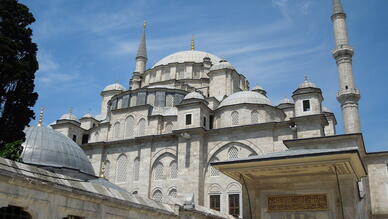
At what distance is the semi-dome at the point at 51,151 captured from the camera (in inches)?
549

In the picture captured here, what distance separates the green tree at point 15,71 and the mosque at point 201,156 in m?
1.79

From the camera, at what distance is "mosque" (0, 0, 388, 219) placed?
730 cm

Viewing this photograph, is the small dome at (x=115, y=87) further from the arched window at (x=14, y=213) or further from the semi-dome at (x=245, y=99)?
the arched window at (x=14, y=213)

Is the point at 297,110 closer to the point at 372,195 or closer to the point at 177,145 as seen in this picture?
the point at 372,195

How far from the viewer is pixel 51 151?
14.4m

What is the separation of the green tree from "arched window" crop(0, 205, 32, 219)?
581 cm

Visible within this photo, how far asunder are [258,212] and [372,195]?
39.5ft

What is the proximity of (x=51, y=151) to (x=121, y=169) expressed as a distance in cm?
1078

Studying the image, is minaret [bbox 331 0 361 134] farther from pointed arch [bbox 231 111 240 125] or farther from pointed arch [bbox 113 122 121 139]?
pointed arch [bbox 113 122 121 139]

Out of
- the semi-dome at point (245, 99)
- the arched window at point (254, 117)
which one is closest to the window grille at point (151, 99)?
the semi-dome at point (245, 99)

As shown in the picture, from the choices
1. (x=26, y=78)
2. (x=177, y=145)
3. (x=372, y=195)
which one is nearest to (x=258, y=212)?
(x=26, y=78)

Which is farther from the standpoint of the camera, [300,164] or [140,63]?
[140,63]

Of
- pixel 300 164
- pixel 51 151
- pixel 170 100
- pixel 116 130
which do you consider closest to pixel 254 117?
pixel 170 100

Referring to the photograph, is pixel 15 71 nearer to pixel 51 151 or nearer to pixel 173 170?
pixel 51 151
